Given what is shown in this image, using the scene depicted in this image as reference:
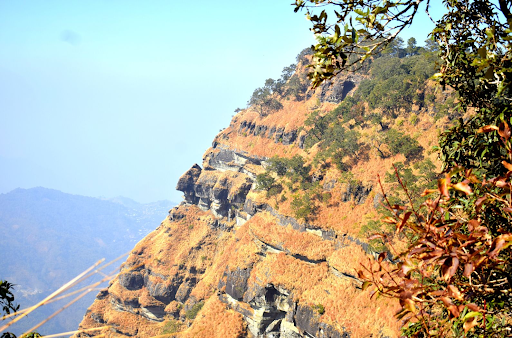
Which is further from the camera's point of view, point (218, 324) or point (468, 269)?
point (218, 324)

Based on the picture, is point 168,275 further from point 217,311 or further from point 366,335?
point 366,335

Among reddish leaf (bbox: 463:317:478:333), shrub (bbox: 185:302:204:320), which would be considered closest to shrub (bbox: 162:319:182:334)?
shrub (bbox: 185:302:204:320)

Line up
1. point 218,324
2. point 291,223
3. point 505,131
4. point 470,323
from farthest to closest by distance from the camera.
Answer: point 291,223, point 218,324, point 505,131, point 470,323

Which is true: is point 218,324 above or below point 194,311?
above

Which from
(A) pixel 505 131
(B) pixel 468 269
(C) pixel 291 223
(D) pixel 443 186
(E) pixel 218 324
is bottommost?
(E) pixel 218 324

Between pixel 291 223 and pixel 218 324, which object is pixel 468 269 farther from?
pixel 218 324

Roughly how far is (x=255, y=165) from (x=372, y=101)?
2359cm

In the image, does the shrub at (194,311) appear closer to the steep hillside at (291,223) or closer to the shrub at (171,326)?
the steep hillside at (291,223)

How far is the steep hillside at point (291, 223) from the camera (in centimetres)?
3247

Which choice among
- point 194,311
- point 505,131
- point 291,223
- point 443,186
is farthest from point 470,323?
point 194,311

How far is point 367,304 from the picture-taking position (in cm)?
2878

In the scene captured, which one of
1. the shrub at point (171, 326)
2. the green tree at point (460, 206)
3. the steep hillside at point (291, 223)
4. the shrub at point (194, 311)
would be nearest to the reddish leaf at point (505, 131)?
the green tree at point (460, 206)

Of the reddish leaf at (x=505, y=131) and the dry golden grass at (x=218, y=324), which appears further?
the dry golden grass at (x=218, y=324)

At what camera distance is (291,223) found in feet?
135
